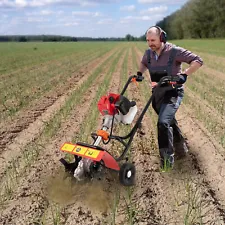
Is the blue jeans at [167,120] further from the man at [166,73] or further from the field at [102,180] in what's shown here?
the field at [102,180]

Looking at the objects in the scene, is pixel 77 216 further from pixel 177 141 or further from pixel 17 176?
pixel 177 141

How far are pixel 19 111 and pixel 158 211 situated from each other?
17.9 feet

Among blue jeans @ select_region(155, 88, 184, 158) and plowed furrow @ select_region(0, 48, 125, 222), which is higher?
blue jeans @ select_region(155, 88, 184, 158)

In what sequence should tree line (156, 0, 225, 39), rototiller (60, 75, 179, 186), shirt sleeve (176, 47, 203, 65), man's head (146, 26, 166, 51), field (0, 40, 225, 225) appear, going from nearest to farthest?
field (0, 40, 225, 225) < rototiller (60, 75, 179, 186) < man's head (146, 26, 166, 51) < shirt sleeve (176, 47, 203, 65) < tree line (156, 0, 225, 39)

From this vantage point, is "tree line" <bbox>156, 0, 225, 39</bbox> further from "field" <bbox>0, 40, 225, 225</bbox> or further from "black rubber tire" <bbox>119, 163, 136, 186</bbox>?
"black rubber tire" <bbox>119, 163, 136, 186</bbox>

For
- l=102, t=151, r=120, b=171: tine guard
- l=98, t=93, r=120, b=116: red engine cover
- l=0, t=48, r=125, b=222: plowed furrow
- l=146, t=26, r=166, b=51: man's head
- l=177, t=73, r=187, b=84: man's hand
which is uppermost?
l=146, t=26, r=166, b=51: man's head

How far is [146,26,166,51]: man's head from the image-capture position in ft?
14.3

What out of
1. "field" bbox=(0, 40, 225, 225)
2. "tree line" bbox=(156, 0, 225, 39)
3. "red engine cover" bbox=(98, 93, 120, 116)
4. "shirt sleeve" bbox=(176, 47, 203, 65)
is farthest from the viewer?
"tree line" bbox=(156, 0, 225, 39)

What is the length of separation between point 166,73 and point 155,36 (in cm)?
54

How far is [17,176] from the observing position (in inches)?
183

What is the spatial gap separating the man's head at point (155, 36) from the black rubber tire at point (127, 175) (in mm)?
1563

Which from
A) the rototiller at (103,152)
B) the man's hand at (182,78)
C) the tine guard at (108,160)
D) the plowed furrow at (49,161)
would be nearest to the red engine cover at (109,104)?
the rototiller at (103,152)

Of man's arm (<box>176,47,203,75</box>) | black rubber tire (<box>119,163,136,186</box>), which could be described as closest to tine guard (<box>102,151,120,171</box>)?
black rubber tire (<box>119,163,136,186</box>)

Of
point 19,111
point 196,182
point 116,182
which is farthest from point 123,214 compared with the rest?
point 19,111
